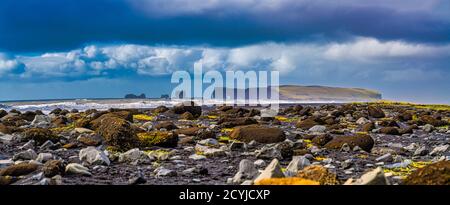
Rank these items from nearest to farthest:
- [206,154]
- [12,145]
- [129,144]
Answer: [206,154] < [129,144] < [12,145]

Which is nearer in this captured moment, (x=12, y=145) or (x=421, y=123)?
(x=12, y=145)

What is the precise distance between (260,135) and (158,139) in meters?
2.67

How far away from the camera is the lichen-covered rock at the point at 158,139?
35.8ft

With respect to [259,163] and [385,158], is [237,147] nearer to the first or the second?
[259,163]

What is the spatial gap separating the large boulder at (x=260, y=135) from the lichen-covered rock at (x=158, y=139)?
2.01 m

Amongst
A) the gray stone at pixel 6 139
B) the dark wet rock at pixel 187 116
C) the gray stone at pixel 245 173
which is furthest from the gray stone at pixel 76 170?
the dark wet rock at pixel 187 116

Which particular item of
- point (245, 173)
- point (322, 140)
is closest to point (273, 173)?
point (245, 173)

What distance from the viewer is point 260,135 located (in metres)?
12.3

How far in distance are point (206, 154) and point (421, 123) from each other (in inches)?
592

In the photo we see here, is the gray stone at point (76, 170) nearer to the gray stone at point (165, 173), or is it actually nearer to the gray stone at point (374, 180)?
the gray stone at point (165, 173)
